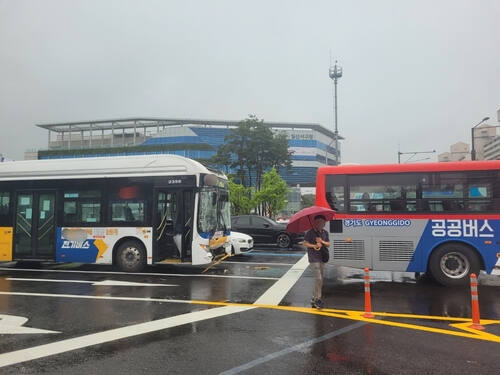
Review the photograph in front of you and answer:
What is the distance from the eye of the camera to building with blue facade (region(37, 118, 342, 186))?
77.4m

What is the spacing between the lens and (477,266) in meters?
8.96

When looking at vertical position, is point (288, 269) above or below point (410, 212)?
below

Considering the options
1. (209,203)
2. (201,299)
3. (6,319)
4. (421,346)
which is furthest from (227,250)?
(421,346)

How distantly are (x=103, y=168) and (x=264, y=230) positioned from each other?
28.9 feet

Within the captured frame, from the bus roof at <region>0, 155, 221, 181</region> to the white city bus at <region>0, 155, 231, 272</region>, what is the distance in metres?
0.03

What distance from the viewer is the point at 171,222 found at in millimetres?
11500

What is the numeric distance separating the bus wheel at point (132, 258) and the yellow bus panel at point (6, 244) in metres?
3.71

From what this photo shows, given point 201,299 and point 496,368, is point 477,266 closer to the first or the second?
point 496,368

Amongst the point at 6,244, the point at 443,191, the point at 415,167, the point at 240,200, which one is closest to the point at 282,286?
the point at 415,167

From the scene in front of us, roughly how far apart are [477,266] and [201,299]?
6469 millimetres

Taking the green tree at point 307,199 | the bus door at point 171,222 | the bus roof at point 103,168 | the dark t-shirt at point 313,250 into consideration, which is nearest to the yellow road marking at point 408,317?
the dark t-shirt at point 313,250

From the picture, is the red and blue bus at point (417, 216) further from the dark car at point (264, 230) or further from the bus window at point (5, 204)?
the bus window at point (5, 204)

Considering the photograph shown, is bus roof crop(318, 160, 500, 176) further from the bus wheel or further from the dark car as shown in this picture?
the dark car

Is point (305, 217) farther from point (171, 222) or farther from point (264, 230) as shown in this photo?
point (264, 230)
